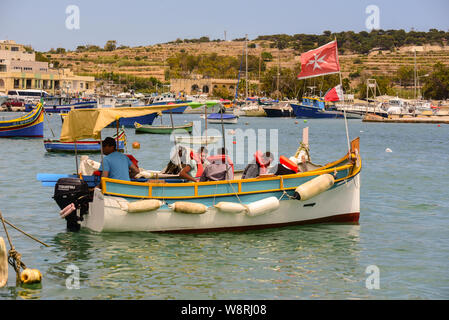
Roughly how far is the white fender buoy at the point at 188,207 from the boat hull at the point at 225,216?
16 centimetres

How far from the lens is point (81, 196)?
14172 mm

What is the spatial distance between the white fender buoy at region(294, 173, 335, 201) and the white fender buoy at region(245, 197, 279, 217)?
607 millimetres

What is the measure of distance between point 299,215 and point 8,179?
15300 mm

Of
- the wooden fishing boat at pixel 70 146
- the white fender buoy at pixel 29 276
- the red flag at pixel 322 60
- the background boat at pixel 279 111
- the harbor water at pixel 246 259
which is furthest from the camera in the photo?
the background boat at pixel 279 111

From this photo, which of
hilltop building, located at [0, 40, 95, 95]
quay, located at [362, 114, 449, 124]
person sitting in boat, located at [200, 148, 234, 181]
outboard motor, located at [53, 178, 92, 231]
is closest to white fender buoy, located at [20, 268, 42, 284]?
outboard motor, located at [53, 178, 92, 231]

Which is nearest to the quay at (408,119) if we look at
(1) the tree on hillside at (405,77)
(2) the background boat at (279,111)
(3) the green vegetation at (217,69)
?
(2) the background boat at (279,111)

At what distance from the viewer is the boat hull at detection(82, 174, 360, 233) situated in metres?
14.1

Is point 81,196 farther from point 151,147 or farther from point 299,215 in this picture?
point 151,147

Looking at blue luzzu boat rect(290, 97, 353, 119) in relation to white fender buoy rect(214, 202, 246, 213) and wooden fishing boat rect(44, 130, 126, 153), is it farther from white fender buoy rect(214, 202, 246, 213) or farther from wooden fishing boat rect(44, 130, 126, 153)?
white fender buoy rect(214, 202, 246, 213)

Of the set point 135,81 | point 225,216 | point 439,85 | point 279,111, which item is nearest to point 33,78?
point 135,81

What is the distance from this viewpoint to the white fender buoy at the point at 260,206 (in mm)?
14586

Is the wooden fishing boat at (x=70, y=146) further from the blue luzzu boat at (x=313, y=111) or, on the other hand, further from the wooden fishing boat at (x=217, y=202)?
the blue luzzu boat at (x=313, y=111)

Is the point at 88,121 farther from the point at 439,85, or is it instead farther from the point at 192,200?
the point at 439,85
